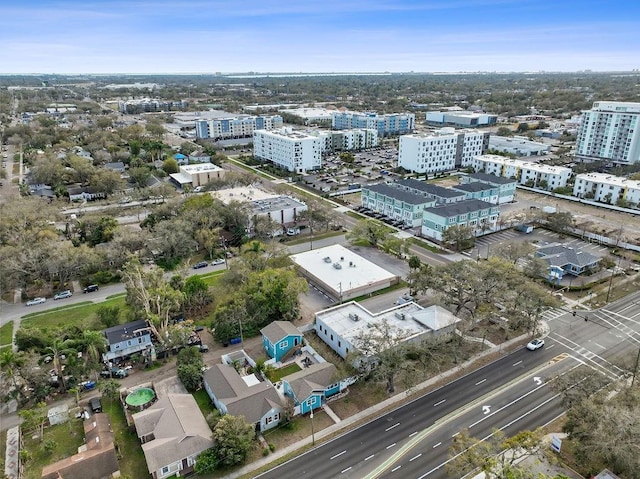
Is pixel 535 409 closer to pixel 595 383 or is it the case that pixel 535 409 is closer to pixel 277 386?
pixel 595 383

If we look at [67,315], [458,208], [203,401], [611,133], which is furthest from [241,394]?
[611,133]

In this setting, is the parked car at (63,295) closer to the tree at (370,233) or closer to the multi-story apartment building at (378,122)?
the tree at (370,233)

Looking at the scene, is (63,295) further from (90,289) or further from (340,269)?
(340,269)

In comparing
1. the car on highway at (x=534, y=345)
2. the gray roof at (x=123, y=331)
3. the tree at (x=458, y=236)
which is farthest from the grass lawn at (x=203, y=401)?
the tree at (x=458, y=236)

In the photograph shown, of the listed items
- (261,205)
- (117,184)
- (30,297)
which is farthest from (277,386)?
(117,184)

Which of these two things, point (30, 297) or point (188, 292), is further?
point (30, 297)

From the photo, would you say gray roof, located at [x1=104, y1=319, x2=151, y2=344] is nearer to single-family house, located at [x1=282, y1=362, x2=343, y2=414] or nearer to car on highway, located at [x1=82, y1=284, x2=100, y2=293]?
car on highway, located at [x1=82, y1=284, x2=100, y2=293]

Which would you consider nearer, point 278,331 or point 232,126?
point 278,331
